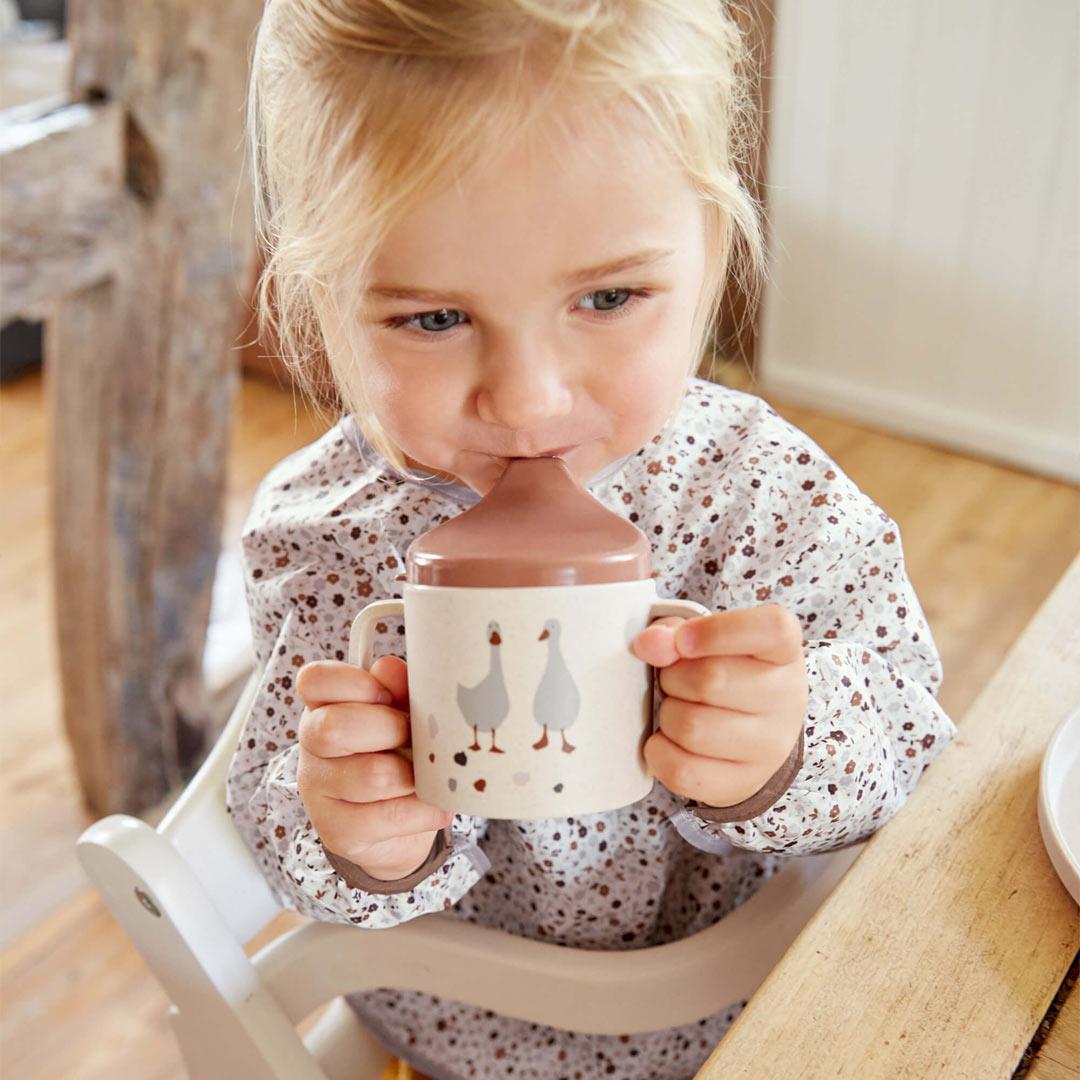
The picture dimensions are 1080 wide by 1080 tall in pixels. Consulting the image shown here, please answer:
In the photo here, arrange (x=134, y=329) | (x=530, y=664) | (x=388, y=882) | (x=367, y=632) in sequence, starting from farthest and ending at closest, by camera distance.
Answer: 1. (x=134, y=329)
2. (x=388, y=882)
3. (x=367, y=632)
4. (x=530, y=664)

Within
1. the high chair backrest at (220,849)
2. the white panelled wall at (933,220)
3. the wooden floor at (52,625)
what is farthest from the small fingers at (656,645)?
the white panelled wall at (933,220)

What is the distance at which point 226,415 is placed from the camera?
1677 mm

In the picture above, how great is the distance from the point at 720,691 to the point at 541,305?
0.66ft

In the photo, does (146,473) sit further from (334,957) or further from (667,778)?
(667,778)

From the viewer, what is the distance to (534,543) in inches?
20.7

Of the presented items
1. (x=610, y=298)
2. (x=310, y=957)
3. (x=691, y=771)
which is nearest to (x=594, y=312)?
(x=610, y=298)

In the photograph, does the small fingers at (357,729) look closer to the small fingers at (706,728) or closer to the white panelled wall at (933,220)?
the small fingers at (706,728)

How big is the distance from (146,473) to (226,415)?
14 cm

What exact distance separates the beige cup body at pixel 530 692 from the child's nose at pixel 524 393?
115mm

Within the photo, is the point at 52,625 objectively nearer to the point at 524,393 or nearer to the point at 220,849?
the point at 220,849

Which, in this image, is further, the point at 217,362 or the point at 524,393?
the point at 217,362

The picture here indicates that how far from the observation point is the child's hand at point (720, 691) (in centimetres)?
53

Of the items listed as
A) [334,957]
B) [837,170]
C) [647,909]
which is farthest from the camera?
Answer: [837,170]

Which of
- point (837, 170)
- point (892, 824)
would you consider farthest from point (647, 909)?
point (837, 170)
